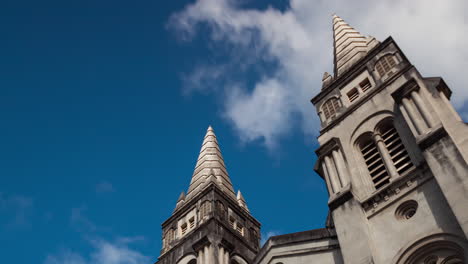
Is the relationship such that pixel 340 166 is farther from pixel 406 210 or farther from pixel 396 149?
pixel 406 210

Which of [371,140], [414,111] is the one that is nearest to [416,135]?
[414,111]

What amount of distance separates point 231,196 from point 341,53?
10.5 metres

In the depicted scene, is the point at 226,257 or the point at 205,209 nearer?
the point at 226,257

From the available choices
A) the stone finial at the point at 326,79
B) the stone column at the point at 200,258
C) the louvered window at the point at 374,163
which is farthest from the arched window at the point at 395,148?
the stone column at the point at 200,258

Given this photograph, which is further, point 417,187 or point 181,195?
point 181,195

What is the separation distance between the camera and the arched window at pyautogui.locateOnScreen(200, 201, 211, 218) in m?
27.9

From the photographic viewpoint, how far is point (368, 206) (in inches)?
723

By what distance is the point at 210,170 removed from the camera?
33031mm

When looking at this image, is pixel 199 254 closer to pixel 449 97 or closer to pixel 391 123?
pixel 391 123

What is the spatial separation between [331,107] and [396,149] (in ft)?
16.3

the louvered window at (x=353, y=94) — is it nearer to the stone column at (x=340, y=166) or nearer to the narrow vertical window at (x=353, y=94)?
the narrow vertical window at (x=353, y=94)

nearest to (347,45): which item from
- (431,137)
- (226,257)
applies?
(431,137)

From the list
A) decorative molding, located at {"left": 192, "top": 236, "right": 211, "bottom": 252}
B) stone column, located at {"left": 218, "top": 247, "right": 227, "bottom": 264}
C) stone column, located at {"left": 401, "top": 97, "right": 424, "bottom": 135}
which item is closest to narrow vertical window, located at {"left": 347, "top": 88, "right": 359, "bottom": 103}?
stone column, located at {"left": 401, "top": 97, "right": 424, "bottom": 135}

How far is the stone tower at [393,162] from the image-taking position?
1588cm
